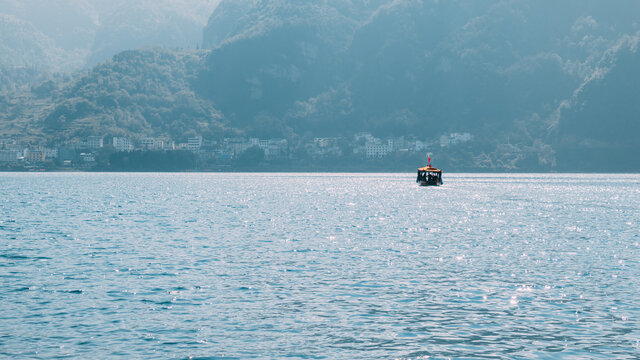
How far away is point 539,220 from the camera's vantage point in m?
83.6

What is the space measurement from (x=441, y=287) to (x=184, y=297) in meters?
13.5

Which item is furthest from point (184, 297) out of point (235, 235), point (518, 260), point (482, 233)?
point (482, 233)

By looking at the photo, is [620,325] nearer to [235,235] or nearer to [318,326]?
[318,326]

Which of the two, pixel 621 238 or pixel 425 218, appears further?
pixel 425 218

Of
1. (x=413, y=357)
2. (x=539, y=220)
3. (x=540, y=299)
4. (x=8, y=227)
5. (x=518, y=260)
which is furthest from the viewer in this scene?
(x=539, y=220)

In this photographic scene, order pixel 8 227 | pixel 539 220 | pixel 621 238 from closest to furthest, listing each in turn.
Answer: pixel 621 238 < pixel 8 227 < pixel 539 220

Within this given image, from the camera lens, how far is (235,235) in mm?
64125

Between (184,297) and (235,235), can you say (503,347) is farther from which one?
(235,235)

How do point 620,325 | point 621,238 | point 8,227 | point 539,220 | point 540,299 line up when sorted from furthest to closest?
point 539,220 < point 8,227 < point 621,238 < point 540,299 < point 620,325

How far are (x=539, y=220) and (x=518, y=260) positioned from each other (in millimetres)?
40321

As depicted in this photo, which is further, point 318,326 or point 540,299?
point 540,299

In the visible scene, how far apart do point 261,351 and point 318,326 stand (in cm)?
398

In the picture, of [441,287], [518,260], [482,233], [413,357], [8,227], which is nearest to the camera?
[413,357]

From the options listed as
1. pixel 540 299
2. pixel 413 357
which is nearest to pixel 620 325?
pixel 540 299
